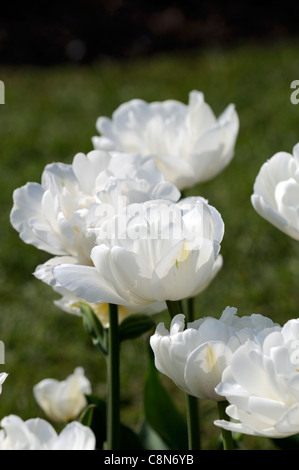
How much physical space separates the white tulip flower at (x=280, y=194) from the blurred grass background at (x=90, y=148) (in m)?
0.54

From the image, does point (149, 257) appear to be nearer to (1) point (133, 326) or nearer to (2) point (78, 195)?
(2) point (78, 195)

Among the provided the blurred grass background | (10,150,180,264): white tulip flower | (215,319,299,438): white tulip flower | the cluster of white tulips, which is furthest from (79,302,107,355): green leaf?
(215,319,299,438): white tulip flower

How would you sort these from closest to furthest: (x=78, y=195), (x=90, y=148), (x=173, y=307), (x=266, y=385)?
(x=266, y=385)
(x=173, y=307)
(x=78, y=195)
(x=90, y=148)

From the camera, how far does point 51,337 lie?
2479mm

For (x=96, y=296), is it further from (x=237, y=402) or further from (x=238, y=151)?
(x=238, y=151)

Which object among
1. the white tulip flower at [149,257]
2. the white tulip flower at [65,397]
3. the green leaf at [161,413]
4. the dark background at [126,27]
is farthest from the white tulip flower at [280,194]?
the dark background at [126,27]

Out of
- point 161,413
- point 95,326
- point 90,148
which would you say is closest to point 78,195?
point 95,326

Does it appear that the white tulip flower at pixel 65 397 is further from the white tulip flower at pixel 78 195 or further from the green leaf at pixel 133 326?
the white tulip flower at pixel 78 195

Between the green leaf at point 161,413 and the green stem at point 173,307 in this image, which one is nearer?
the green stem at point 173,307

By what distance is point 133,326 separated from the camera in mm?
1124

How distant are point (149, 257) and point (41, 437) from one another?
299 mm

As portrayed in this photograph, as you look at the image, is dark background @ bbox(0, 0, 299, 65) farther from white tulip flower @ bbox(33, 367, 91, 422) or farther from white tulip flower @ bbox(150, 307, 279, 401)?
white tulip flower @ bbox(150, 307, 279, 401)

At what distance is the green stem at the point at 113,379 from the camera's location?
40.3 inches

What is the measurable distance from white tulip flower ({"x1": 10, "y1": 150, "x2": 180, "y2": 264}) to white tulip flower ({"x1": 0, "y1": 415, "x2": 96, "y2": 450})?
0.69 ft
